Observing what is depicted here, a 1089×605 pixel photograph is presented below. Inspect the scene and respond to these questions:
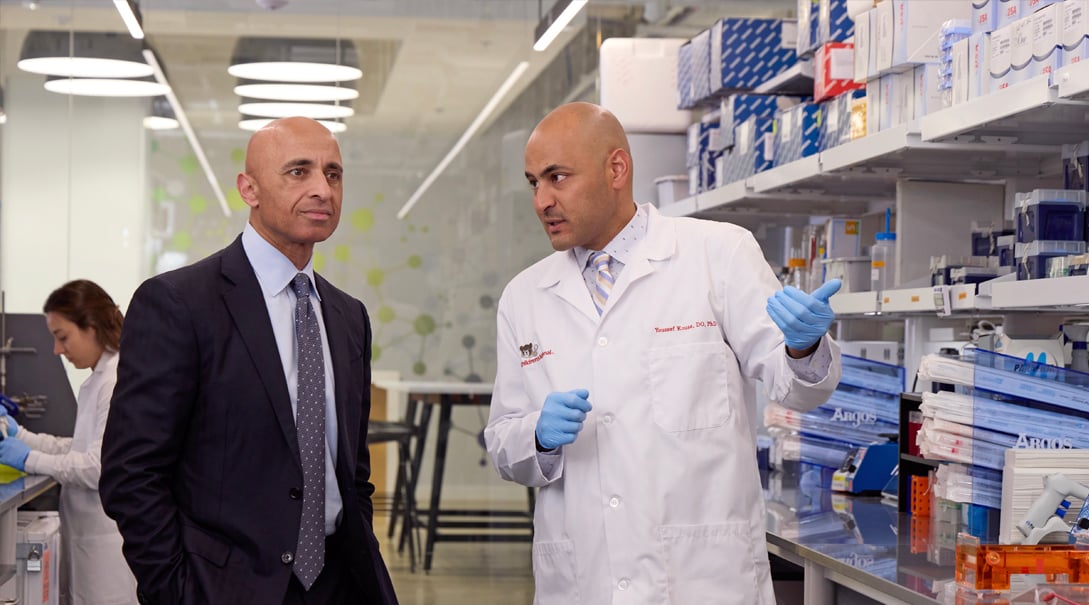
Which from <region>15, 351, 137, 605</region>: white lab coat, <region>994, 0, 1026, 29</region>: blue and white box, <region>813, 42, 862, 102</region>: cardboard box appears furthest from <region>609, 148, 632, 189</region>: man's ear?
<region>15, 351, 137, 605</region>: white lab coat

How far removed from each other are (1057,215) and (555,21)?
3.01 metres

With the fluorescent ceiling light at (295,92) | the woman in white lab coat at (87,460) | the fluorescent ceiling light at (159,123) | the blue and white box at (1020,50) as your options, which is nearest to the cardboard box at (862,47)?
the blue and white box at (1020,50)

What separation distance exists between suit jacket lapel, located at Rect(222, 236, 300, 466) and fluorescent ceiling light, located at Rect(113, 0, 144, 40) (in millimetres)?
2966

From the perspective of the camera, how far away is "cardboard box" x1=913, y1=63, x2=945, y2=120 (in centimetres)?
301

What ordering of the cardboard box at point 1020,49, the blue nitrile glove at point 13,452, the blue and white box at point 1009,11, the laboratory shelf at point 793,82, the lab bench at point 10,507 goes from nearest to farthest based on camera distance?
the cardboard box at point 1020,49, the blue and white box at point 1009,11, the lab bench at point 10,507, the laboratory shelf at point 793,82, the blue nitrile glove at point 13,452

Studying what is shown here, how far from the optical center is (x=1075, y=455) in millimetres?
2549

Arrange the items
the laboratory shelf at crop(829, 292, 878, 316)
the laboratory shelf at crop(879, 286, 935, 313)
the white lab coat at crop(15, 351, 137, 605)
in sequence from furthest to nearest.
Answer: the white lab coat at crop(15, 351, 137, 605) < the laboratory shelf at crop(829, 292, 878, 316) < the laboratory shelf at crop(879, 286, 935, 313)

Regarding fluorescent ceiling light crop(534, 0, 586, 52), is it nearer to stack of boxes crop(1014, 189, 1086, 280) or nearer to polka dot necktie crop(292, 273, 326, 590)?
stack of boxes crop(1014, 189, 1086, 280)

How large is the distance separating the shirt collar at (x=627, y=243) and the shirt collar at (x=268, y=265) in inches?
24.0

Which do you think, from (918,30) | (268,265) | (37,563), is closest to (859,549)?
(918,30)

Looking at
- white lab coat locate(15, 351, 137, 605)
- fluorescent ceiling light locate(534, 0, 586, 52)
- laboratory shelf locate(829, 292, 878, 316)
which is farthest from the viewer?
fluorescent ceiling light locate(534, 0, 586, 52)

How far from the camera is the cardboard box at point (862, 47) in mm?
3277

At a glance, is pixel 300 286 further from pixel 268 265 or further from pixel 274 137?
pixel 274 137

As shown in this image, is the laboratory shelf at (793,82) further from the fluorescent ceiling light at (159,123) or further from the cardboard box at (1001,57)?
the fluorescent ceiling light at (159,123)
